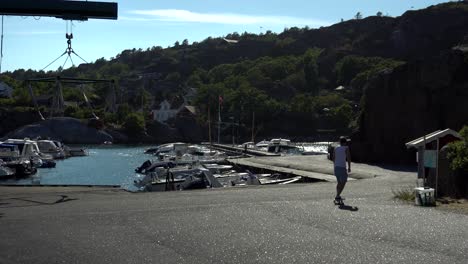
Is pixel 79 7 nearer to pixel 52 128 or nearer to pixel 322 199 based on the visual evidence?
pixel 322 199

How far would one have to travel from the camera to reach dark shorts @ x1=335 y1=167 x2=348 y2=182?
17.8m

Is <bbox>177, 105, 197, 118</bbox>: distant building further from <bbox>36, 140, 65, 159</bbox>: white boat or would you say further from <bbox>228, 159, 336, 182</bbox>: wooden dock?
<bbox>228, 159, 336, 182</bbox>: wooden dock

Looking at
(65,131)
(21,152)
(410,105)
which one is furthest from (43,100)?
(410,105)

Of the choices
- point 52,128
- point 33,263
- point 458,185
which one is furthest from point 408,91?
point 52,128

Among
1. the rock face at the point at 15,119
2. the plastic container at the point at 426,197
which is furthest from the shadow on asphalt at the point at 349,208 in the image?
the rock face at the point at 15,119

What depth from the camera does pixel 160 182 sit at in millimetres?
38500

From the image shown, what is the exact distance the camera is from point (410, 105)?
40.1 meters

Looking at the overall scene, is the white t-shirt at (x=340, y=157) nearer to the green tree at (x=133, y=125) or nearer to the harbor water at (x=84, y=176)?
the harbor water at (x=84, y=176)

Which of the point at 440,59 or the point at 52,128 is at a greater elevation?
the point at 440,59

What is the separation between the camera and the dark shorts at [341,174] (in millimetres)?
17766

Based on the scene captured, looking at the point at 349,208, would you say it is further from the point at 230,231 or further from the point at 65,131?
the point at 65,131

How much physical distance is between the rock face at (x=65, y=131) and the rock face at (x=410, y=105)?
111994 millimetres

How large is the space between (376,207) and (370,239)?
4.79 metres

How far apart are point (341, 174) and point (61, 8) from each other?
35.8 ft
